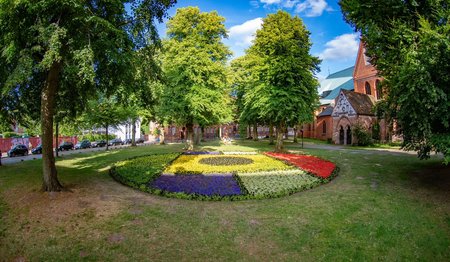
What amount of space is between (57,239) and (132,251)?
2.59m

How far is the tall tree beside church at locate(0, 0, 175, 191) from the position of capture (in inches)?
392

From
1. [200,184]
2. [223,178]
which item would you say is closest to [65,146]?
[223,178]

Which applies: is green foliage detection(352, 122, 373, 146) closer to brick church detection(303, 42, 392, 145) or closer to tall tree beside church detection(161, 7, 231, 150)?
brick church detection(303, 42, 392, 145)

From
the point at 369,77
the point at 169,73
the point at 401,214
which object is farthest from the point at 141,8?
the point at 369,77

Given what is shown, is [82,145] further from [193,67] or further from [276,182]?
[276,182]

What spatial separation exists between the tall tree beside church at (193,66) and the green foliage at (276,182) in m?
12.0

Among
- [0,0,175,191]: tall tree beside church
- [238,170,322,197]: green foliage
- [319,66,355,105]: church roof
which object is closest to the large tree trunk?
[0,0,175,191]: tall tree beside church

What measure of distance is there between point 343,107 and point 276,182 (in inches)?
1372

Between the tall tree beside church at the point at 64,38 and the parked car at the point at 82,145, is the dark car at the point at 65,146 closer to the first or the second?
the parked car at the point at 82,145

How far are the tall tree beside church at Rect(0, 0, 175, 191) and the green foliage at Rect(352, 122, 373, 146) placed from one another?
3663cm

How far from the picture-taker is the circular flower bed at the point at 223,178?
13320 mm

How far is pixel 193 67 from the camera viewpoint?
27.5 m

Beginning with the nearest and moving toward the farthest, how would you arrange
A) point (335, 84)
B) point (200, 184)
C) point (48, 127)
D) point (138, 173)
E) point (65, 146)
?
point (48, 127), point (200, 184), point (138, 173), point (65, 146), point (335, 84)

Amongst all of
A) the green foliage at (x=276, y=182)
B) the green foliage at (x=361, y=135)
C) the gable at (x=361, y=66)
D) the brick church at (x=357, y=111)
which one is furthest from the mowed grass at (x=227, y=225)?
the gable at (x=361, y=66)
